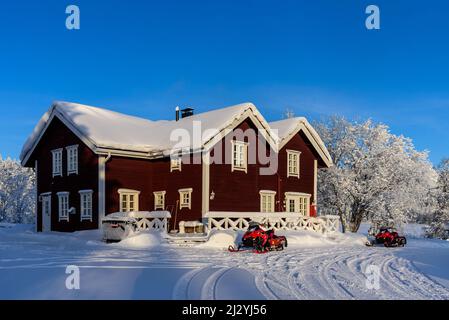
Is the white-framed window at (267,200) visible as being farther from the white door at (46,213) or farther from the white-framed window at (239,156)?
the white door at (46,213)

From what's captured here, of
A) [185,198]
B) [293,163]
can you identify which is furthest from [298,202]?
[185,198]

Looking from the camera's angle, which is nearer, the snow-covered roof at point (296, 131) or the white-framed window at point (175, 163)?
the white-framed window at point (175, 163)

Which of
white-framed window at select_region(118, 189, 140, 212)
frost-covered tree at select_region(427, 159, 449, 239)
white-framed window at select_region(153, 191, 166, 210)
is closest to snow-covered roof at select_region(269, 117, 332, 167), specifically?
white-framed window at select_region(153, 191, 166, 210)

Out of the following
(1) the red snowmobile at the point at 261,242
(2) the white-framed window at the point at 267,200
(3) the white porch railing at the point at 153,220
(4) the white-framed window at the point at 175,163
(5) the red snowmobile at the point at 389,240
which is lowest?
(5) the red snowmobile at the point at 389,240

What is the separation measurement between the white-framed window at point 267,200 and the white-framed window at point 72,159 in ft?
37.5

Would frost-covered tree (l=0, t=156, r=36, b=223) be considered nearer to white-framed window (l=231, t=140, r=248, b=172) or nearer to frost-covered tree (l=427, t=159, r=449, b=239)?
white-framed window (l=231, t=140, r=248, b=172)

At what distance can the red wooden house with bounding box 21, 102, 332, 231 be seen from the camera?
28.0 m

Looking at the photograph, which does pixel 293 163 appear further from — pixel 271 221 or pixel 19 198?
pixel 19 198

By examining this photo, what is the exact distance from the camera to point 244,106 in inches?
1145

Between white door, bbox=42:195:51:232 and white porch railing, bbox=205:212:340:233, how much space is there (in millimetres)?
11822

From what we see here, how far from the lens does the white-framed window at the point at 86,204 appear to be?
28.7 meters

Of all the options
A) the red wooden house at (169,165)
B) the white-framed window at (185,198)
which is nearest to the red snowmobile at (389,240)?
the red wooden house at (169,165)
